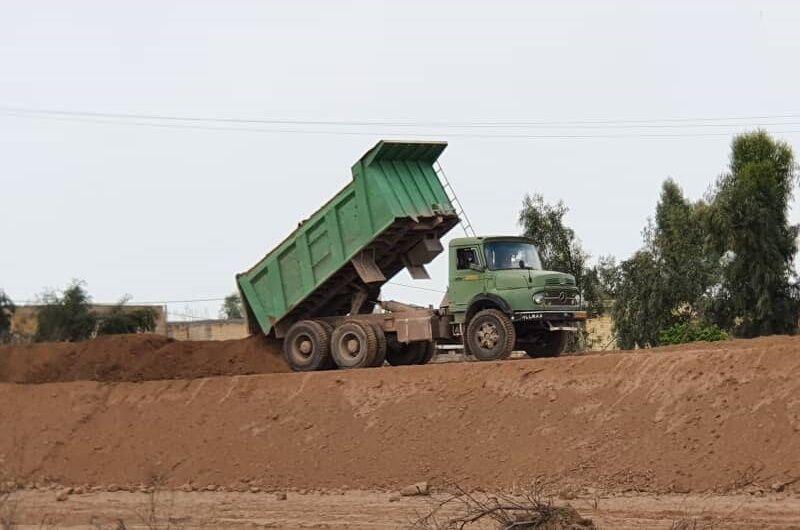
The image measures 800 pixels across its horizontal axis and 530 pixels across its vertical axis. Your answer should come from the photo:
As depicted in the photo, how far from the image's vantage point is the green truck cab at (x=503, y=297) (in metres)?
20.8

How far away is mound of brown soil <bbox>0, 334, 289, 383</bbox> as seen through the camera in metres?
22.7

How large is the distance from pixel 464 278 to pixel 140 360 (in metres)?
6.25

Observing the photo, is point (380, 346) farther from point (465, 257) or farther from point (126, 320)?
point (126, 320)

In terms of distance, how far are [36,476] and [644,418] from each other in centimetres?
968

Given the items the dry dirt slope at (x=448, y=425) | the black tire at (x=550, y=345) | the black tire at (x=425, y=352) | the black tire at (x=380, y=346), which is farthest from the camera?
the black tire at (x=425, y=352)

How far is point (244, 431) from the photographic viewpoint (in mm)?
19250

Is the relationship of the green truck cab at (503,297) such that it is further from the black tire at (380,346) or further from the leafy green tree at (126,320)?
the leafy green tree at (126,320)

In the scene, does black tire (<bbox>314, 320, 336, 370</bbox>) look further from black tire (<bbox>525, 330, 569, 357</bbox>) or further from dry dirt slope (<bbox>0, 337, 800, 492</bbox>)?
black tire (<bbox>525, 330, 569, 357</bbox>)

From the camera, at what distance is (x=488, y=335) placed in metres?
21.0

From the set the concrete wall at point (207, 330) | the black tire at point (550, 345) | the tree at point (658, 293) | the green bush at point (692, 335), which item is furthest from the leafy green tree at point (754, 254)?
the concrete wall at point (207, 330)

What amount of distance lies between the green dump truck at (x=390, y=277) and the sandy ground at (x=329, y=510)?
497cm

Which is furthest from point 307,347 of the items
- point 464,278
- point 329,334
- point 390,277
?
point 464,278

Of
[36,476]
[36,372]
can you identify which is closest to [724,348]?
[36,476]

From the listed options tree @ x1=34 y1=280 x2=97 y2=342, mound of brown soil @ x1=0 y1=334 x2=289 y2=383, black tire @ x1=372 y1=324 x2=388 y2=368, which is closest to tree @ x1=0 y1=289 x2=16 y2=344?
tree @ x1=34 y1=280 x2=97 y2=342
